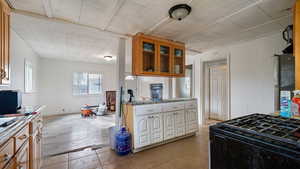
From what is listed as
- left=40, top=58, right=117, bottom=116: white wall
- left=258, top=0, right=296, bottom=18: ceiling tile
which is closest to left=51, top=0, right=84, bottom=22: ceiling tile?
left=258, top=0, right=296, bottom=18: ceiling tile

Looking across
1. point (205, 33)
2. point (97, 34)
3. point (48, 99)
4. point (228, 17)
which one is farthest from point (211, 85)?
point (48, 99)

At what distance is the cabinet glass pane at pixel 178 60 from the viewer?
3.36m

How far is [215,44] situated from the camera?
3.57 m

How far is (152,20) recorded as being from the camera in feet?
7.48

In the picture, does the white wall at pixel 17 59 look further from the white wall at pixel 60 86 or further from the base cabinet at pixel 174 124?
the base cabinet at pixel 174 124

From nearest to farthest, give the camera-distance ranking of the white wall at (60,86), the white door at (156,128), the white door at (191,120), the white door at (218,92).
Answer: the white door at (156,128) → the white door at (191,120) → the white door at (218,92) → the white wall at (60,86)

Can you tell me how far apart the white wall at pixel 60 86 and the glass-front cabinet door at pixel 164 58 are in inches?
120

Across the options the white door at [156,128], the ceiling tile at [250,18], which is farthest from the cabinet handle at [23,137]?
the ceiling tile at [250,18]

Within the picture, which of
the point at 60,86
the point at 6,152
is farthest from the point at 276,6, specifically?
the point at 60,86

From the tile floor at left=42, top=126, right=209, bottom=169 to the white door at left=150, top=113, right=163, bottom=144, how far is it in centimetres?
19

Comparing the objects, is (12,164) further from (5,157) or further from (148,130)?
(148,130)

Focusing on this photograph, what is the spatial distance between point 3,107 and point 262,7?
368cm

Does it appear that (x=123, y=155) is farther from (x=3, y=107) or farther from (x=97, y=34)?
(x=97, y=34)

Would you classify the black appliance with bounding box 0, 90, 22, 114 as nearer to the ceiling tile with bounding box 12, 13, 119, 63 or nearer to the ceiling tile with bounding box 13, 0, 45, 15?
the ceiling tile with bounding box 13, 0, 45, 15
